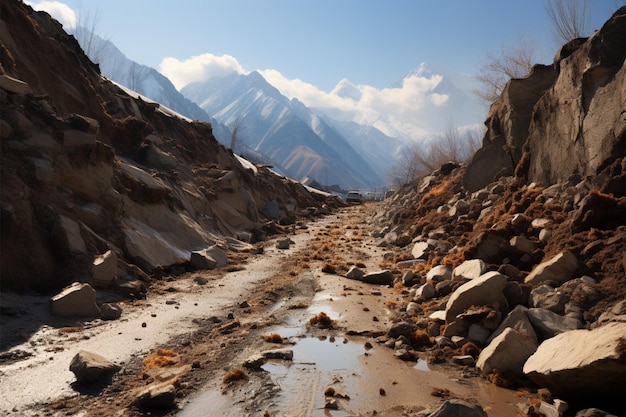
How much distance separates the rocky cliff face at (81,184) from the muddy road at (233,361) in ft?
4.19

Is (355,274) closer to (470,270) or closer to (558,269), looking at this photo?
(470,270)

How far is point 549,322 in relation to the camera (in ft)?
22.9

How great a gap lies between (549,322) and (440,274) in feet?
14.0

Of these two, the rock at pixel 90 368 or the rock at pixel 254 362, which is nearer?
the rock at pixel 90 368

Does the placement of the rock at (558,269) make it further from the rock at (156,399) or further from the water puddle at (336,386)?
the rock at (156,399)

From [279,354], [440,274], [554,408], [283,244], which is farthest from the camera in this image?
[283,244]

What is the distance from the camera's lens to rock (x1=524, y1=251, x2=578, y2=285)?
26.5ft

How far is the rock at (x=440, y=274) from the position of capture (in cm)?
1112

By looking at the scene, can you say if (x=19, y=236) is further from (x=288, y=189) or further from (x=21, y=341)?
(x=288, y=189)

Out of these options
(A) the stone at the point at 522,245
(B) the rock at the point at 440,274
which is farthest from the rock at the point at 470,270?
(A) the stone at the point at 522,245

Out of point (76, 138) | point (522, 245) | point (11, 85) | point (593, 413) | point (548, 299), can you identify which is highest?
point (11, 85)

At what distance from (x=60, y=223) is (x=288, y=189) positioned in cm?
3092

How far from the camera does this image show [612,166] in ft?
30.9

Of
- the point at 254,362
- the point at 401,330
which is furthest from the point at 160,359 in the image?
the point at 401,330
